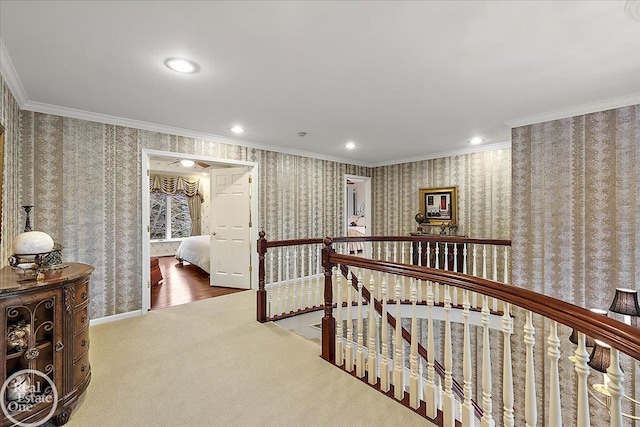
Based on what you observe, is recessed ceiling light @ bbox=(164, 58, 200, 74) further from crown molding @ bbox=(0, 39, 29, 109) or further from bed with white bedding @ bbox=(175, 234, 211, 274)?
bed with white bedding @ bbox=(175, 234, 211, 274)

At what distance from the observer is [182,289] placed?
4.87 meters

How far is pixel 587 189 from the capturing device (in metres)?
3.30

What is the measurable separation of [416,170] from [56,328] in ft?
18.6

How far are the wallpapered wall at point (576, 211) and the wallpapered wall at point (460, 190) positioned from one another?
1124mm

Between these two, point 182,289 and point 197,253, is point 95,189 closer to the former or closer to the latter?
point 182,289

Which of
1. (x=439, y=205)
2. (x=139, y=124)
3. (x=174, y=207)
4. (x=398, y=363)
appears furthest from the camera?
(x=174, y=207)

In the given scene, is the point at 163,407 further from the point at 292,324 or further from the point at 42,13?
the point at 42,13

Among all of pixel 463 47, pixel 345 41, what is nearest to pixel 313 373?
pixel 345 41

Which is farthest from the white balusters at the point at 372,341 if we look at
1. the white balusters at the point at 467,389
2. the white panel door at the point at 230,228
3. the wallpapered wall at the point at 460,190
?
the wallpapered wall at the point at 460,190

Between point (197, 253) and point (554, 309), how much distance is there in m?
6.35

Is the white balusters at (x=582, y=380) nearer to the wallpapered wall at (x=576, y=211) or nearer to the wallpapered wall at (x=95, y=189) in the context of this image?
the wallpapered wall at (x=576, y=211)

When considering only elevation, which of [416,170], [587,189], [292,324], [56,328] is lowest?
[292,324]

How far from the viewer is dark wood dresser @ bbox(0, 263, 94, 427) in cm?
164

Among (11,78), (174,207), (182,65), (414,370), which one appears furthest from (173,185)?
(414,370)
